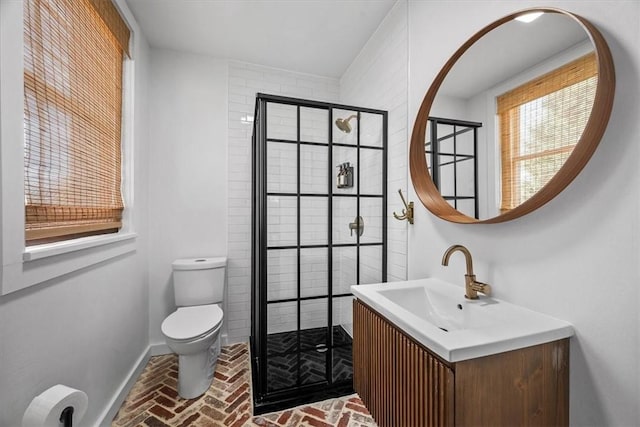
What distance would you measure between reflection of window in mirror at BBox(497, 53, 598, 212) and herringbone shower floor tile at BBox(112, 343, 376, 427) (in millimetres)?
1506

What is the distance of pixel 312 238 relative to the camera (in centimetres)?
190

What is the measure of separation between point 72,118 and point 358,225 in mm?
1730

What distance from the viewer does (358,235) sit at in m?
1.97

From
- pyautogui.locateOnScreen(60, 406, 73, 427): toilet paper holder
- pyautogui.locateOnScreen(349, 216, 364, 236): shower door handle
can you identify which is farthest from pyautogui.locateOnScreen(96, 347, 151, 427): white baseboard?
pyautogui.locateOnScreen(349, 216, 364, 236): shower door handle

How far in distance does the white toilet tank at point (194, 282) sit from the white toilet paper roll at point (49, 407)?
1.21 m

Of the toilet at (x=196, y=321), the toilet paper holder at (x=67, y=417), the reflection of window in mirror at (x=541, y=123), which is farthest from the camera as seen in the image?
the toilet at (x=196, y=321)

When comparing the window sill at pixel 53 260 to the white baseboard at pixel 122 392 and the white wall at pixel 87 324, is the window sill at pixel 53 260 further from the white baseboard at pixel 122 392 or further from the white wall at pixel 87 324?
the white baseboard at pixel 122 392

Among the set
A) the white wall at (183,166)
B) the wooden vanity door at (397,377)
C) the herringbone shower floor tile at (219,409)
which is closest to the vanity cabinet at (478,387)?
the wooden vanity door at (397,377)

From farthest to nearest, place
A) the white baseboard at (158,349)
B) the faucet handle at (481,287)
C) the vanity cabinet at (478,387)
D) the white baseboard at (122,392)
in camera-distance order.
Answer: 1. the white baseboard at (158,349)
2. the white baseboard at (122,392)
3. the faucet handle at (481,287)
4. the vanity cabinet at (478,387)

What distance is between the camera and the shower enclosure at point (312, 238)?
5.90 ft

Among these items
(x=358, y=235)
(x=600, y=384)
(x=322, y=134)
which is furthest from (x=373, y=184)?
(x=600, y=384)

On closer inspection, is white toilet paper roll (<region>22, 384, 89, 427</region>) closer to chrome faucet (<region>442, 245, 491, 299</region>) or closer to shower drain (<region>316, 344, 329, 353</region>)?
shower drain (<region>316, 344, 329, 353</region>)

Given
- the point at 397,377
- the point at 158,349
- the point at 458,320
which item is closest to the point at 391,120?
the point at 458,320

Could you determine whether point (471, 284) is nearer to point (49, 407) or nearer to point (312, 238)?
point (312, 238)
